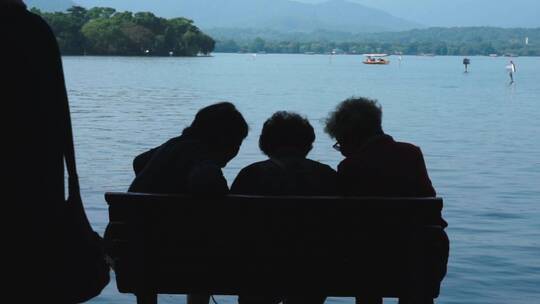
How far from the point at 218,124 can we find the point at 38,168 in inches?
91.3

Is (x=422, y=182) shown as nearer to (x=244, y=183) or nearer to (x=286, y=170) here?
(x=286, y=170)

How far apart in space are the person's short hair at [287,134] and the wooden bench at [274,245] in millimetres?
507

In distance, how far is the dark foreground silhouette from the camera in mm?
3258

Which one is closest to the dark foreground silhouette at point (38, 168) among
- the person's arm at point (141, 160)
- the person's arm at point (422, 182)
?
the person's arm at point (141, 160)

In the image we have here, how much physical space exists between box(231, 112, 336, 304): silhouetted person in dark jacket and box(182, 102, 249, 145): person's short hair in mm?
166

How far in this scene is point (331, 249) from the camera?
528 centimetres

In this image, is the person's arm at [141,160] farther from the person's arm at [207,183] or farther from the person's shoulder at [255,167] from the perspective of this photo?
the person's arm at [207,183]

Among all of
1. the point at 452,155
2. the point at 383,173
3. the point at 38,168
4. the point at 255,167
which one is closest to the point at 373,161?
the point at 383,173

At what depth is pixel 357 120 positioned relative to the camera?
5703mm

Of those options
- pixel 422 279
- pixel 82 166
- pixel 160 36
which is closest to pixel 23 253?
pixel 422 279

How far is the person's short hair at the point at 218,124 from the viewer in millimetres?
5539

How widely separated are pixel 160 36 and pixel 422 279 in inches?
7459

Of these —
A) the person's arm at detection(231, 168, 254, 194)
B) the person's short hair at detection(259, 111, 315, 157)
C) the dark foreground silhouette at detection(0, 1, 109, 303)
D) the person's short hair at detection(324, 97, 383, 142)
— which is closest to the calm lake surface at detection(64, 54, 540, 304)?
the person's short hair at detection(324, 97, 383, 142)

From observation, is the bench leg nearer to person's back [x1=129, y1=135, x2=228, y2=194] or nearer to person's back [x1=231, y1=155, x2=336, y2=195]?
person's back [x1=129, y1=135, x2=228, y2=194]
